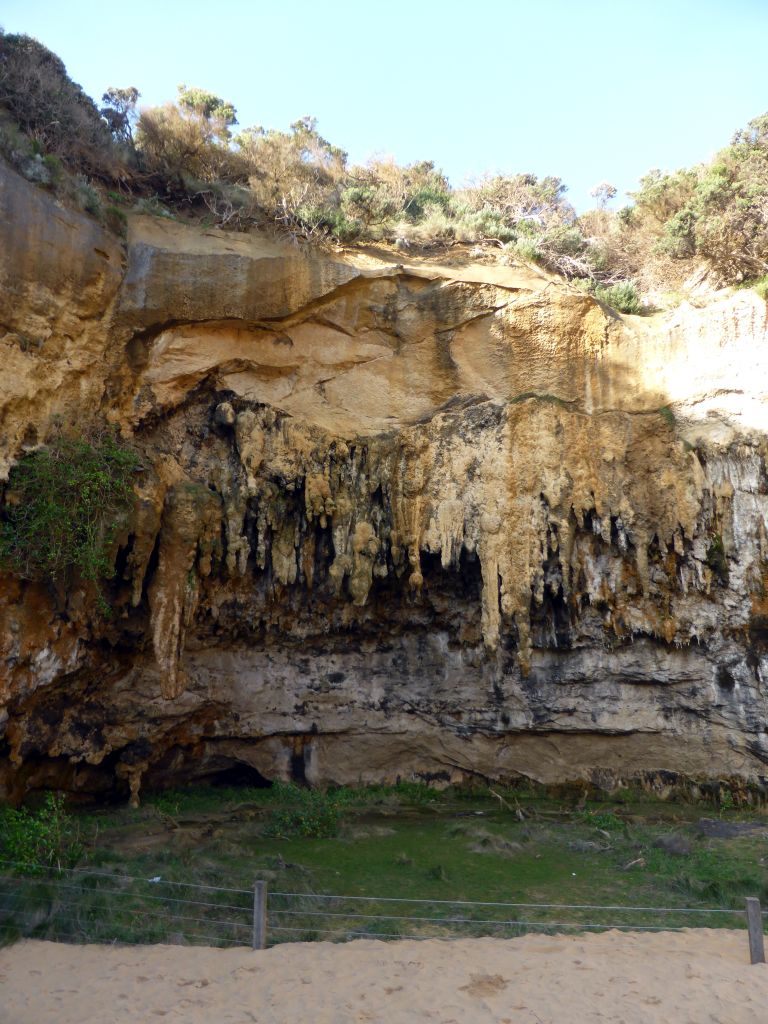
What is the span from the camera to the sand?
7.18 metres

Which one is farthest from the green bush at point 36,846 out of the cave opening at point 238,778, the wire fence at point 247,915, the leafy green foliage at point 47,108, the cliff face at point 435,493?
the leafy green foliage at point 47,108

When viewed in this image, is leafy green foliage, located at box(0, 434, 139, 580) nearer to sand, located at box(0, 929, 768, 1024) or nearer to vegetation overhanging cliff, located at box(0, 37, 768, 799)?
vegetation overhanging cliff, located at box(0, 37, 768, 799)

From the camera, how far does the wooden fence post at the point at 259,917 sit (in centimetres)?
841

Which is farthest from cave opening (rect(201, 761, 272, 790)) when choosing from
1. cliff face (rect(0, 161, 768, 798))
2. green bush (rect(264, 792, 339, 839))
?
green bush (rect(264, 792, 339, 839))

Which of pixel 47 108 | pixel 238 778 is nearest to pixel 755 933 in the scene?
pixel 238 778

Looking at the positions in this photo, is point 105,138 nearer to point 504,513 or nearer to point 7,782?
point 504,513

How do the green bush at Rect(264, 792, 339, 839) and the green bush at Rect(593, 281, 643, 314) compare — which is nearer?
the green bush at Rect(264, 792, 339, 839)

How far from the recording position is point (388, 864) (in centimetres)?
1244

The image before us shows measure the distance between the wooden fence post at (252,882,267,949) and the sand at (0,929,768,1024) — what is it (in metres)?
0.14

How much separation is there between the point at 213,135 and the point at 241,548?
38.7ft

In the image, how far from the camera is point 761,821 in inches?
603

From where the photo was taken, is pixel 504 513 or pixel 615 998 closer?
pixel 615 998

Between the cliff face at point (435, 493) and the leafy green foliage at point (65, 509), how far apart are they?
0.84 metres

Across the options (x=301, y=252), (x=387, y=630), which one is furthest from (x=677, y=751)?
(x=301, y=252)
